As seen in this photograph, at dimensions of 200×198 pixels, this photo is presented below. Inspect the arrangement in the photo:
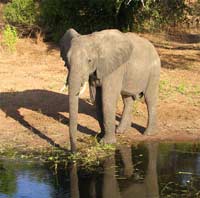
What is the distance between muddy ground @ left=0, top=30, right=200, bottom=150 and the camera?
10711 millimetres

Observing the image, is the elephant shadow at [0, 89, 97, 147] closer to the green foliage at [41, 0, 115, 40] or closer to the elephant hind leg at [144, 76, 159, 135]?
the elephant hind leg at [144, 76, 159, 135]

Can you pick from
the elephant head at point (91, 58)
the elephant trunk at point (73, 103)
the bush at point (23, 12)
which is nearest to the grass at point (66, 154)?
the elephant head at point (91, 58)

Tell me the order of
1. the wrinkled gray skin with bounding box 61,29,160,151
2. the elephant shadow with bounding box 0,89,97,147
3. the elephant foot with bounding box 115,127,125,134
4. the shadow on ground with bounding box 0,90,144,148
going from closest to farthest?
the wrinkled gray skin with bounding box 61,29,160,151
the elephant foot with bounding box 115,127,125,134
the shadow on ground with bounding box 0,90,144,148
the elephant shadow with bounding box 0,89,97,147

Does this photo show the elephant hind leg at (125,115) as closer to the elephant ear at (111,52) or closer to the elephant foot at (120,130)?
the elephant foot at (120,130)

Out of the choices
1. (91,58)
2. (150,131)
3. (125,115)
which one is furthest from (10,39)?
(91,58)

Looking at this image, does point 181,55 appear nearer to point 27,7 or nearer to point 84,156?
point 27,7

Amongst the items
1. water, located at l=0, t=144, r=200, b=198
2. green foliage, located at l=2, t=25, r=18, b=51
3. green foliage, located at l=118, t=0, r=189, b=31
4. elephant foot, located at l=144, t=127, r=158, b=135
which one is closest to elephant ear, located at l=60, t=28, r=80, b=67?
water, located at l=0, t=144, r=200, b=198

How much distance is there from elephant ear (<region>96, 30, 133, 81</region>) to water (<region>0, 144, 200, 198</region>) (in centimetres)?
140

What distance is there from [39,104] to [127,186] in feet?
18.5

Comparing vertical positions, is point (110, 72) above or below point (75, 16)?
below

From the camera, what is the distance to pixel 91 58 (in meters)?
9.06

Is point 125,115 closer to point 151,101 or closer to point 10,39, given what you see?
point 151,101

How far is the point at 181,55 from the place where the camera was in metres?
20.1

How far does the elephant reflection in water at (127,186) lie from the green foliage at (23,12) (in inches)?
565
